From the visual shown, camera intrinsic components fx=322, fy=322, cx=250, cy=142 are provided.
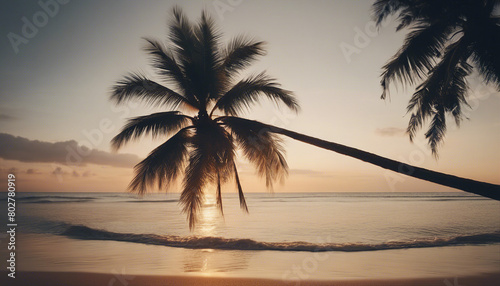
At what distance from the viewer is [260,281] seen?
727 cm

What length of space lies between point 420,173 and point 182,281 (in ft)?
18.0

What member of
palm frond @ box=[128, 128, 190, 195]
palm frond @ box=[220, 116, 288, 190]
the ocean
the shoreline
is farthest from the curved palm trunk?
the ocean

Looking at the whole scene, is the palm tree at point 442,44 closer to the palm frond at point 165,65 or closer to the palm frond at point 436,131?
the palm frond at point 436,131

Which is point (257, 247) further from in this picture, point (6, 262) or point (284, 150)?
point (6, 262)

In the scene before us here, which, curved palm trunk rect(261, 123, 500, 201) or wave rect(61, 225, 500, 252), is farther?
wave rect(61, 225, 500, 252)

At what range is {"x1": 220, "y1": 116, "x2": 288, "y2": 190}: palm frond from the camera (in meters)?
6.47

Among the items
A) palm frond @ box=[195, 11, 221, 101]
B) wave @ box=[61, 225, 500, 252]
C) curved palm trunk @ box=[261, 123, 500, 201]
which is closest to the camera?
curved palm trunk @ box=[261, 123, 500, 201]

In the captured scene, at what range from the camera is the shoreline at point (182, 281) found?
7078 millimetres

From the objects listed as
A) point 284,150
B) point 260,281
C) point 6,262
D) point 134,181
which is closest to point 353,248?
point 260,281

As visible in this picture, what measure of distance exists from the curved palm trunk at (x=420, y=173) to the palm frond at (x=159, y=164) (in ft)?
10.9

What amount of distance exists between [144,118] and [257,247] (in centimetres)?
Answer: 706

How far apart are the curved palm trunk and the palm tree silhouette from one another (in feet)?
5.77

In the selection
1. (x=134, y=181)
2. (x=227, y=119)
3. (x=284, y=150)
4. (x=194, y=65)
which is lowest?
(x=134, y=181)

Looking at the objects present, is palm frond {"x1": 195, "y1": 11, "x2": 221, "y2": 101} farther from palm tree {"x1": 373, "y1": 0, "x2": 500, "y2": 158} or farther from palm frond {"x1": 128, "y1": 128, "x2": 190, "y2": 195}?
palm tree {"x1": 373, "y1": 0, "x2": 500, "y2": 158}
